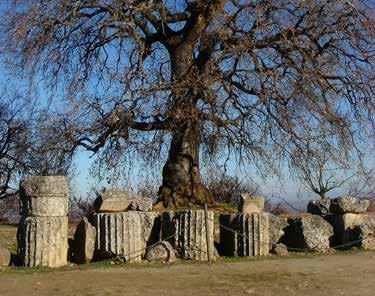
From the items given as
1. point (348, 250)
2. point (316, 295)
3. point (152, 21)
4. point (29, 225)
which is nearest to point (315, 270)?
point (316, 295)

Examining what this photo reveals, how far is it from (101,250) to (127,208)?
148cm

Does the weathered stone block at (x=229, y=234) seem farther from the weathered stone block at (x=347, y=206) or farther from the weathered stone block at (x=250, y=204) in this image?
the weathered stone block at (x=347, y=206)

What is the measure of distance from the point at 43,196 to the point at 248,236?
4.13m

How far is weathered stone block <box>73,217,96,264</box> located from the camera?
11531 millimetres

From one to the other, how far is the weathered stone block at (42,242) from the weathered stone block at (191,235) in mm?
2073

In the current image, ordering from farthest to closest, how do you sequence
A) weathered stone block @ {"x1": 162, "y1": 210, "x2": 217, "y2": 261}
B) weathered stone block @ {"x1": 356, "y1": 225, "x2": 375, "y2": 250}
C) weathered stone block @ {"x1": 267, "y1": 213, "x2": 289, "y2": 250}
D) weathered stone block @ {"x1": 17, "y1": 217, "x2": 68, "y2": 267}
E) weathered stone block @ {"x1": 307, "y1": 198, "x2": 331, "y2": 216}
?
weathered stone block @ {"x1": 307, "y1": 198, "x2": 331, "y2": 216}, weathered stone block @ {"x1": 356, "y1": 225, "x2": 375, "y2": 250}, weathered stone block @ {"x1": 267, "y1": 213, "x2": 289, "y2": 250}, weathered stone block @ {"x1": 162, "y1": 210, "x2": 217, "y2": 261}, weathered stone block @ {"x1": 17, "y1": 217, "x2": 68, "y2": 267}

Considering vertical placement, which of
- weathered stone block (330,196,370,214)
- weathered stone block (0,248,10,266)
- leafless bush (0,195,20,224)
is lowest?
weathered stone block (0,248,10,266)

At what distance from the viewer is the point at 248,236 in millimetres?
11828

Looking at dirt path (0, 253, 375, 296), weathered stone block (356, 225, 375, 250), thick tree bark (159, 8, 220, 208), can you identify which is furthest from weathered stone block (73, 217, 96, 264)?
weathered stone block (356, 225, 375, 250)

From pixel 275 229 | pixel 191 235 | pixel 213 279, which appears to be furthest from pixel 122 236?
pixel 275 229

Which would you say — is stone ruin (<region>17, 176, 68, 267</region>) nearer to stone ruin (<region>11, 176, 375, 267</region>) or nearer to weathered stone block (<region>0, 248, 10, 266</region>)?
stone ruin (<region>11, 176, 375, 267</region>)

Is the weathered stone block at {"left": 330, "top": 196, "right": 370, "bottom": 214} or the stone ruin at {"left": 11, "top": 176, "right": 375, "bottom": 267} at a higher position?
the weathered stone block at {"left": 330, "top": 196, "right": 370, "bottom": 214}

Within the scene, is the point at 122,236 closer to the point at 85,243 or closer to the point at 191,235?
the point at 85,243

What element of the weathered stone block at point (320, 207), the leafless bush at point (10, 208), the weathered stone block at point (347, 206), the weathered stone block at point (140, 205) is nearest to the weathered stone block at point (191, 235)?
the weathered stone block at point (140, 205)
